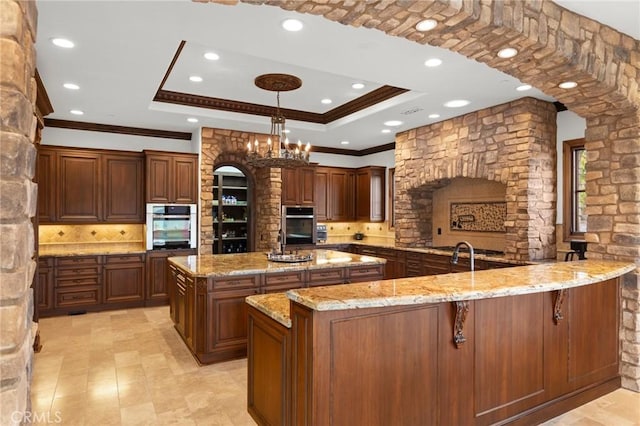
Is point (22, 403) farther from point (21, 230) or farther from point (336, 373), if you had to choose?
point (336, 373)

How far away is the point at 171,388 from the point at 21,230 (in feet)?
9.26

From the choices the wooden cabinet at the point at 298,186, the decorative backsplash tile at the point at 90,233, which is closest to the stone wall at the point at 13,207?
the decorative backsplash tile at the point at 90,233

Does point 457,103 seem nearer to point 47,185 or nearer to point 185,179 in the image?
point 185,179

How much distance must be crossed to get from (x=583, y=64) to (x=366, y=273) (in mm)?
3111

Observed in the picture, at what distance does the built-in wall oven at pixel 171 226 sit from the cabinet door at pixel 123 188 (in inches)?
18.6

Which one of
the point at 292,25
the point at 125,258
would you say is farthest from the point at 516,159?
the point at 125,258

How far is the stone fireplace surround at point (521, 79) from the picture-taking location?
110 cm

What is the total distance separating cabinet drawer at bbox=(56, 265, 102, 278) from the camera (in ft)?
19.3

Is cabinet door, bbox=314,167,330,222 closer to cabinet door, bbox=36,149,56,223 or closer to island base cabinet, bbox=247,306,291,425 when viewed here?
cabinet door, bbox=36,149,56,223

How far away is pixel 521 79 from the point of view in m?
3.30

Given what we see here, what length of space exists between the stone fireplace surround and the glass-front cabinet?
5.42 metres

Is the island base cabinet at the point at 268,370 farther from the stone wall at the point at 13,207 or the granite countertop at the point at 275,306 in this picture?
Result: the stone wall at the point at 13,207

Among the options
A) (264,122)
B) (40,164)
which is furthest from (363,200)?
(40,164)

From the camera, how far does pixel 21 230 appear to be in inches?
44.9
